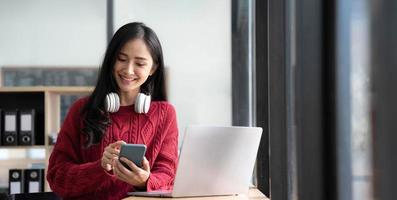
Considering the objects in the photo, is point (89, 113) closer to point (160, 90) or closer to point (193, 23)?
point (160, 90)

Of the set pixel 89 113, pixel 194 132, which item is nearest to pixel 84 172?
→ pixel 89 113

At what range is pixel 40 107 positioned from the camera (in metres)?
4.41

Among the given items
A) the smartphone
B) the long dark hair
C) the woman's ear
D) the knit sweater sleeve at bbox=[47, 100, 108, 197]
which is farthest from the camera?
the woman's ear

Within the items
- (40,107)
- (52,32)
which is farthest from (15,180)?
(52,32)

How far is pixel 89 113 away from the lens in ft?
6.17

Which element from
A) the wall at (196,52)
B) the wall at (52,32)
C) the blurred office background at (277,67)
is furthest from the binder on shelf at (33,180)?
the wall at (196,52)

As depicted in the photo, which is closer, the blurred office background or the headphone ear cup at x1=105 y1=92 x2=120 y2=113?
the blurred office background

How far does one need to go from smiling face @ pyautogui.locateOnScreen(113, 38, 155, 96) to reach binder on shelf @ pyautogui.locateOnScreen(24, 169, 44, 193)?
8.38ft

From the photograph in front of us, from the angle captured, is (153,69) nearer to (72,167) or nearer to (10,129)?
(72,167)

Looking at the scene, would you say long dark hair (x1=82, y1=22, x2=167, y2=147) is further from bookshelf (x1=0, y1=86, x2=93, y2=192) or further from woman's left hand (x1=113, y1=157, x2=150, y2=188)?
bookshelf (x1=0, y1=86, x2=93, y2=192)

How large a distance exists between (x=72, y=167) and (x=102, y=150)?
0.13 meters

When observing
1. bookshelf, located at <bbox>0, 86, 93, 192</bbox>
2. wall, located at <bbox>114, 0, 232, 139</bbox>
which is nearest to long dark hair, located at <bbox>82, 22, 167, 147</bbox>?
bookshelf, located at <bbox>0, 86, 93, 192</bbox>

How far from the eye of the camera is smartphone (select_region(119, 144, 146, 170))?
162 cm

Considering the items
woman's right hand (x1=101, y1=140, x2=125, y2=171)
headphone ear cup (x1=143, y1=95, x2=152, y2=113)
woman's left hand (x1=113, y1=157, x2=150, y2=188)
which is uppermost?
headphone ear cup (x1=143, y1=95, x2=152, y2=113)
